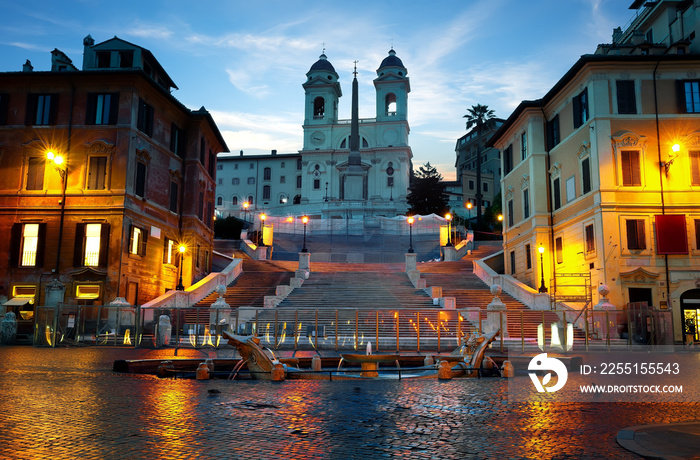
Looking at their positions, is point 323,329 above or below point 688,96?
below

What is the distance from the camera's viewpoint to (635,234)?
98.4 feet

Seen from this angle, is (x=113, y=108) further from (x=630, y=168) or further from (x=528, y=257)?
(x=630, y=168)

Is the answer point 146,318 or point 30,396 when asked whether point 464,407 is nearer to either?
point 30,396

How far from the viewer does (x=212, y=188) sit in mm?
47344

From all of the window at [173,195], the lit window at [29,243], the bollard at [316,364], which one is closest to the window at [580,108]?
the bollard at [316,364]

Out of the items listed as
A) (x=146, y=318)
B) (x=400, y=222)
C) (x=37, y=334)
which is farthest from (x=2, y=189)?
(x=400, y=222)

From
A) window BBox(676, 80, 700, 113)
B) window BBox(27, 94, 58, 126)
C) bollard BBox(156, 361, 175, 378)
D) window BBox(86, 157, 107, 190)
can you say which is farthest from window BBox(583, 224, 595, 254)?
window BBox(27, 94, 58, 126)

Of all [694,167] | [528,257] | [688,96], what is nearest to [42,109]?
[528,257]

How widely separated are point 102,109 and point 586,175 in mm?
26285

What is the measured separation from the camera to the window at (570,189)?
33750 mm

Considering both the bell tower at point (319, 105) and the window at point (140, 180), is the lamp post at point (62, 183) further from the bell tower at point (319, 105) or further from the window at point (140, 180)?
the bell tower at point (319, 105)

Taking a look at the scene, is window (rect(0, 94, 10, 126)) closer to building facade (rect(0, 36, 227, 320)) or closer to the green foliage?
building facade (rect(0, 36, 227, 320))

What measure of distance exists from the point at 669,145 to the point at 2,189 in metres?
34.8

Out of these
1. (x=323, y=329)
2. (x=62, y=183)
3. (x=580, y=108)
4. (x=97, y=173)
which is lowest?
(x=323, y=329)
